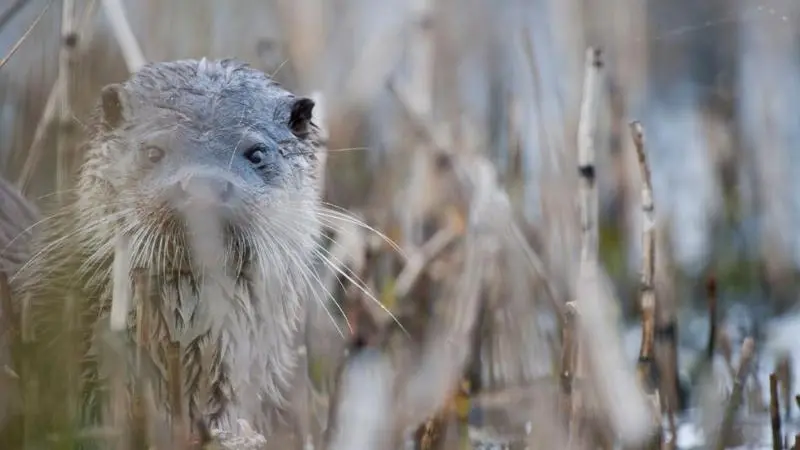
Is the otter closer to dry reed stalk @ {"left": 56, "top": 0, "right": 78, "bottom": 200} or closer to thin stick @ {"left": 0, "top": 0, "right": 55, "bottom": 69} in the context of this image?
Result: dry reed stalk @ {"left": 56, "top": 0, "right": 78, "bottom": 200}

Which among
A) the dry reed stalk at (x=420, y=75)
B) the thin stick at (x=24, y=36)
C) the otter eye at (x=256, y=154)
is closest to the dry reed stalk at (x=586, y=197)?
the dry reed stalk at (x=420, y=75)

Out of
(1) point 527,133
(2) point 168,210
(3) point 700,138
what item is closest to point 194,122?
(2) point 168,210

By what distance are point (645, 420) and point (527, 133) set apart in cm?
52

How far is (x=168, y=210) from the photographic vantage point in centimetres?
118

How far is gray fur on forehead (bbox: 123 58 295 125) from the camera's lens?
1241 mm

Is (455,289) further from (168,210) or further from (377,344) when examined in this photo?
(168,210)

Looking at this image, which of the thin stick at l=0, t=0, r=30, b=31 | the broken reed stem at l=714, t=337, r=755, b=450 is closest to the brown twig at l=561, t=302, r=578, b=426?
the broken reed stem at l=714, t=337, r=755, b=450

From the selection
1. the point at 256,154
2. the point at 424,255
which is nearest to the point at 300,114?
the point at 256,154

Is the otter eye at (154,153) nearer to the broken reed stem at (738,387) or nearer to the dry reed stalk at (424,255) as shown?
the dry reed stalk at (424,255)

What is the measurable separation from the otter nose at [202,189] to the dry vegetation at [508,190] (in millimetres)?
196

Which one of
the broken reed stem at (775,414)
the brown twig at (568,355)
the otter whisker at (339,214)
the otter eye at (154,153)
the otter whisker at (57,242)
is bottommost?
the broken reed stem at (775,414)

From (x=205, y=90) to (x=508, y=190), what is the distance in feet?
2.25

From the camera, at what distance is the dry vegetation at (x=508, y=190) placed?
143cm

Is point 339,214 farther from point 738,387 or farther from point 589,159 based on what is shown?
point 738,387
